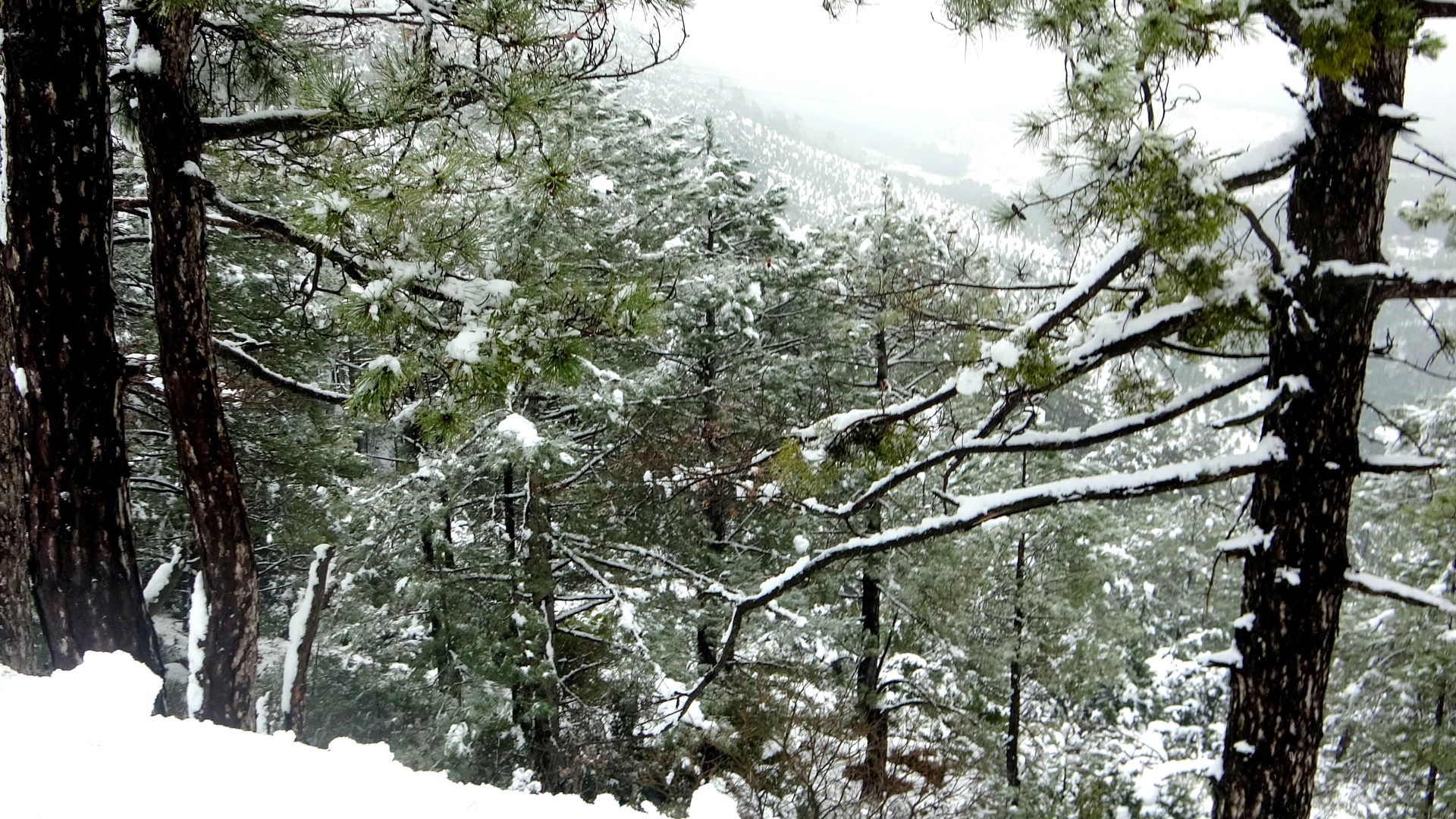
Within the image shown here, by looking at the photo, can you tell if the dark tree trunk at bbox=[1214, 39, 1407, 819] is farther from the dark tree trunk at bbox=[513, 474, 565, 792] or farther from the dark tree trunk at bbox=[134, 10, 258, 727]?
Result: the dark tree trunk at bbox=[513, 474, 565, 792]

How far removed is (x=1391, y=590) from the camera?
2.64m

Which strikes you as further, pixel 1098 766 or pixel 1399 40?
pixel 1098 766

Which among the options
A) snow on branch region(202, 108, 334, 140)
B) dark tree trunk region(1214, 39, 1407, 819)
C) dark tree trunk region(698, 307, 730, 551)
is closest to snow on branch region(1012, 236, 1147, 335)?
dark tree trunk region(1214, 39, 1407, 819)

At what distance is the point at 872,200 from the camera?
1182 centimetres

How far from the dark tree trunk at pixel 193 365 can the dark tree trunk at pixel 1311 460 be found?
429 cm

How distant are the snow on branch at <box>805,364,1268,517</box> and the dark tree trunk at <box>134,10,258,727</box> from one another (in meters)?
2.87

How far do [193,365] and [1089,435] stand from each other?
379 centimetres

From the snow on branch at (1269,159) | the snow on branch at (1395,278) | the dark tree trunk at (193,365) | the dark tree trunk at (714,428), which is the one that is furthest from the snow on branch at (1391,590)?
the dark tree trunk at (714,428)

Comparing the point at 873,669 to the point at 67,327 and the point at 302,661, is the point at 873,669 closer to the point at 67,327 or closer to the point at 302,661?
the point at 302,661

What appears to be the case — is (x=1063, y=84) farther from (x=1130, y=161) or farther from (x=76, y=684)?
(x=76, y=684)

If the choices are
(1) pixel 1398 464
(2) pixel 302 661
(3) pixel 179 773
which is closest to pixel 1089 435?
(1) pixel 1398 464

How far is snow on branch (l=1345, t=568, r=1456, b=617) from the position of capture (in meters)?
2.57

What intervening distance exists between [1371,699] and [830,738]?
32.1 feet

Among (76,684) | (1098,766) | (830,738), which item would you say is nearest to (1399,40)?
(76,684)
